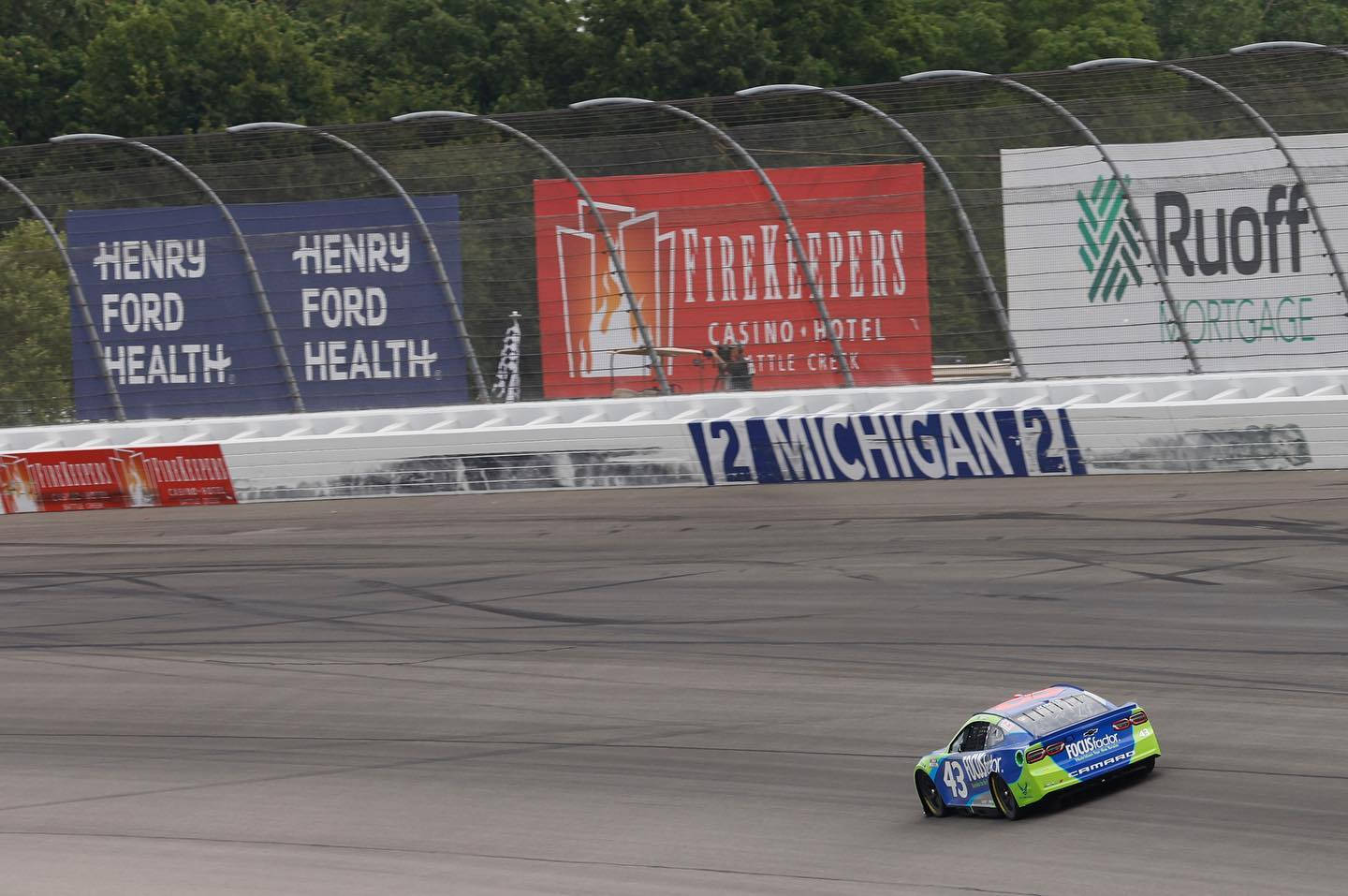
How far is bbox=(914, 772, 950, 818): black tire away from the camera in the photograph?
7.07 meters

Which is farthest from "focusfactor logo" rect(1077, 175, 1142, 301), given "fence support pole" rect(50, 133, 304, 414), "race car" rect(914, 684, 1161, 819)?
"race car" rect(914, 684, 1161, 819)

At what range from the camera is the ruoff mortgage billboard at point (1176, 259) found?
15727 mm

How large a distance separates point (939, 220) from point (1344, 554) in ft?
20.9

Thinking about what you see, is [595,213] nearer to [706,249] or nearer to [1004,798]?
[706,249]

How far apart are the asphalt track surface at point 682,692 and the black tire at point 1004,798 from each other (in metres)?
0.11

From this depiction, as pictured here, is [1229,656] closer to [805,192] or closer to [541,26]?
[805,192]

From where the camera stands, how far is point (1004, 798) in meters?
6.91

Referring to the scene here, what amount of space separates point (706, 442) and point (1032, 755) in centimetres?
998

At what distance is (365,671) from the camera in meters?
10.4

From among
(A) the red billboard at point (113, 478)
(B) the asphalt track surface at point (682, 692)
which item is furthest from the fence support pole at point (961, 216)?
(A) the red billboard at point (113, 478)

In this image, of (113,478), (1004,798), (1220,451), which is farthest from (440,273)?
(1004,798)

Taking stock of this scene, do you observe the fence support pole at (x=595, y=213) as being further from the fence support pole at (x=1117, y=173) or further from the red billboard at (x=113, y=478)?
the red billboard at (x=113, y=478)

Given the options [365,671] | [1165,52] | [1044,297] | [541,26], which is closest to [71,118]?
[541,26]

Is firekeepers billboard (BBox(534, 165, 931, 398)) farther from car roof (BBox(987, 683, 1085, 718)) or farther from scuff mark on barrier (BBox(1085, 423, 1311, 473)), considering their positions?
car roof (BBox(987, 683, 1085, 718))
